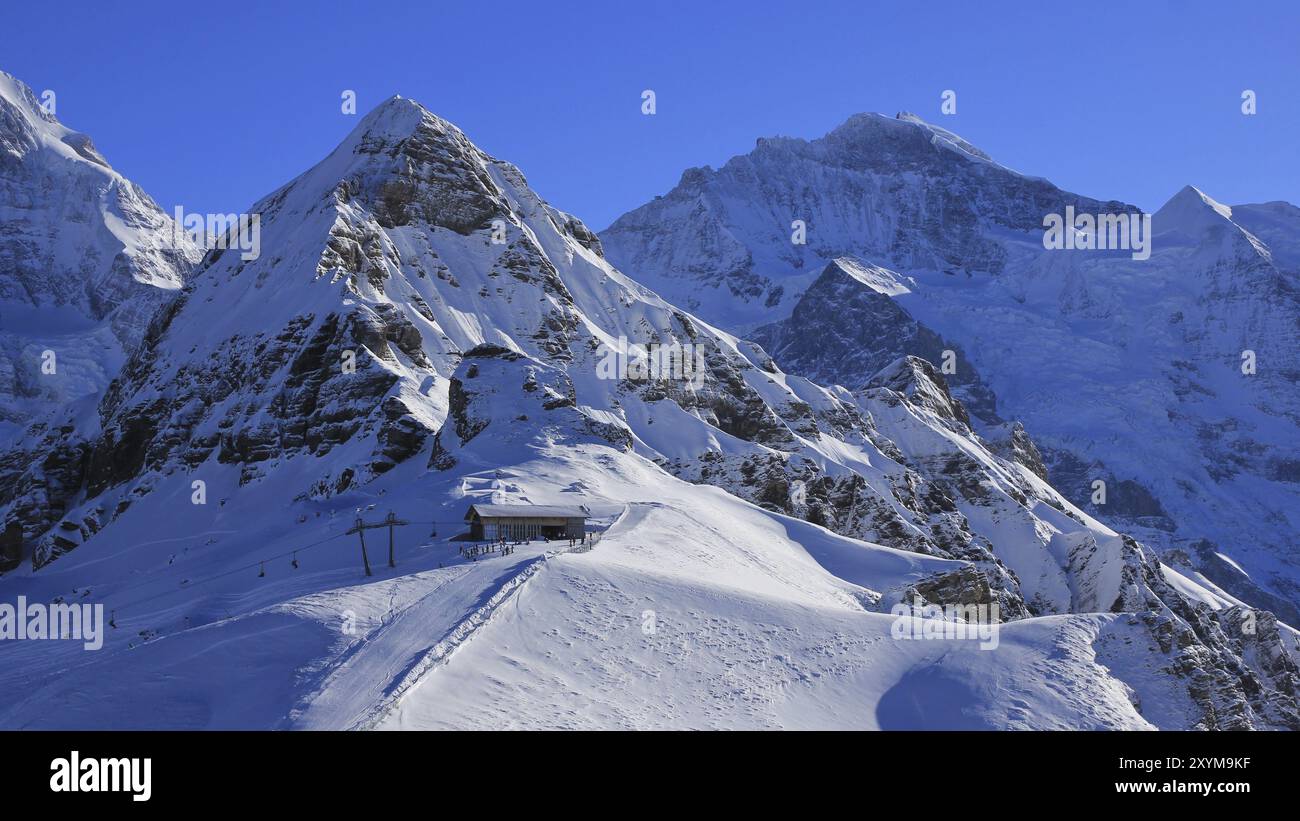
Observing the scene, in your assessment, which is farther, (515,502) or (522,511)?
(515,502)

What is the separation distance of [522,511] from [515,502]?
193 inches

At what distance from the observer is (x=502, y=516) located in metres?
69.0

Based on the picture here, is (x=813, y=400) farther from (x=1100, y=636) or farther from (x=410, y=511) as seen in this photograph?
(x=1100, y=636)

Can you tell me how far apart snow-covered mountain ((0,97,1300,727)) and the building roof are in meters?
2.36

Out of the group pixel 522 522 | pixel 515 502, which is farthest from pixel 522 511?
pixel 515 502

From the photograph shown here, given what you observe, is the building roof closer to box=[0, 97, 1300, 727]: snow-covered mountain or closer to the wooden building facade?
the wooden building facade

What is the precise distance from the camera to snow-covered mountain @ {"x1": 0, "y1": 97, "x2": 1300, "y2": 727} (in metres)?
45.3

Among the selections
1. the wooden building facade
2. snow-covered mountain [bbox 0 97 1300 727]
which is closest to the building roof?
the wooden building facade

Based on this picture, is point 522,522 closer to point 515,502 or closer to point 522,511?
point 522,511

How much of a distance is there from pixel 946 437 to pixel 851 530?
6502 cm

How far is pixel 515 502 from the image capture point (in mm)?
74938

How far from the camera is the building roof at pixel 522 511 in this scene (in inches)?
2724

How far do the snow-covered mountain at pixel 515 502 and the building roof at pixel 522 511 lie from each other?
236 cm

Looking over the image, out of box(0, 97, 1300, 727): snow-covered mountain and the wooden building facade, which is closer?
box(0, 97, 1300, 727): snow-covered mountain
